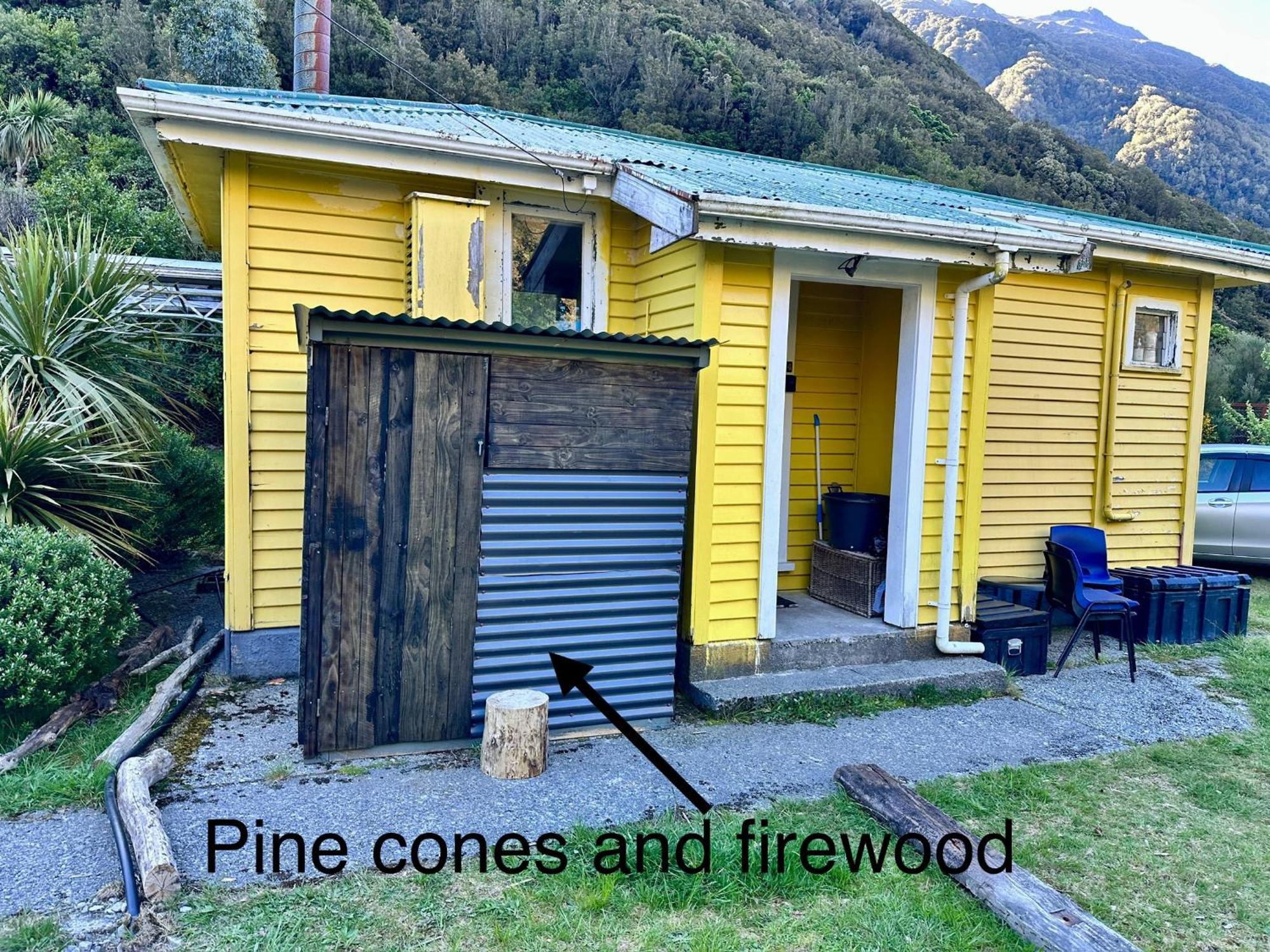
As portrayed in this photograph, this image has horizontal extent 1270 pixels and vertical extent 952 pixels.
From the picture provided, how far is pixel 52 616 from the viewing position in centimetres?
453

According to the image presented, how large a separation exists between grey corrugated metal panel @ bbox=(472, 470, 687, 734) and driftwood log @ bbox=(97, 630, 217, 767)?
1621 mm

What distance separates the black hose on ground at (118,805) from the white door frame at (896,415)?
3.29 meters

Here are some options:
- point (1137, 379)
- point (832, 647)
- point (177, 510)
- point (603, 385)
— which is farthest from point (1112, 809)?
point (177, 510)

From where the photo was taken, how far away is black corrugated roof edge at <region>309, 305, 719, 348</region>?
3.84 meters

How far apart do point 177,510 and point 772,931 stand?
6.23 meters

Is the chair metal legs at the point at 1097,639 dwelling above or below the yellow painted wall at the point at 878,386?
below

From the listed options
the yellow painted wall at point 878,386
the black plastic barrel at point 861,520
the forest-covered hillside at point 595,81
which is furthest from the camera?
the forest-covered hillside at point 595,81

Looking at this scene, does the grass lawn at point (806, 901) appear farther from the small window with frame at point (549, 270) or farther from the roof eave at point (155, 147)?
the roof eave at point (155, 147)

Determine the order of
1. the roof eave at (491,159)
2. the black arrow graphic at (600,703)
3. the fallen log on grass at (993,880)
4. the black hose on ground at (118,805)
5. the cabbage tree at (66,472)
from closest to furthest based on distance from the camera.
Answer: the fallen log on grass at (993,880) → the black hose on ground at (118,805) → the black arrow graphic at (600,703) → the roof eave at (491,159) → the cabbage tree at (66,472)

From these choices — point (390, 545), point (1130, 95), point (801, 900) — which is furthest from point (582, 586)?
point (1130, 95)

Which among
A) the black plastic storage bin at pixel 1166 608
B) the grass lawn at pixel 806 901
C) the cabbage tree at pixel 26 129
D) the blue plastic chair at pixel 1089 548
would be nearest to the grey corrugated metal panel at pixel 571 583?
the grass lawn at pixel 806 901

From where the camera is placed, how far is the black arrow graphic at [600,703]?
13.5 feet

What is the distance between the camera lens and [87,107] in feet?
67.2

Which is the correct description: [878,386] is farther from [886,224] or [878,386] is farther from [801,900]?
[801,900]
